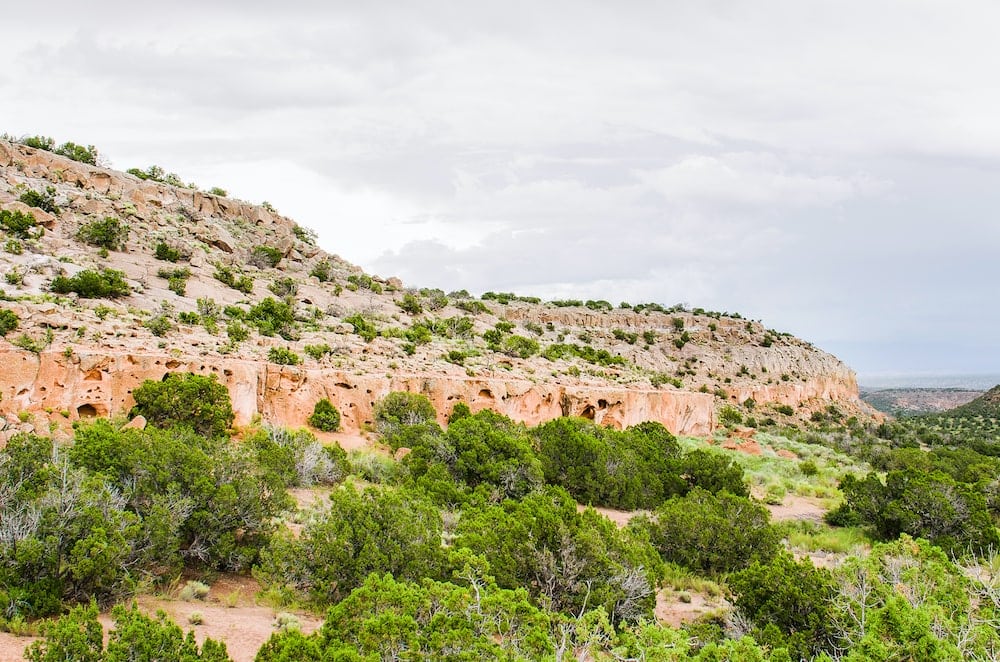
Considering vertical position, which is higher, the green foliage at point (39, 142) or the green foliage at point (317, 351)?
the green foliage at point (39, 142)

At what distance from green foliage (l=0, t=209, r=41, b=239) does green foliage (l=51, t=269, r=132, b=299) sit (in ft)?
19.9

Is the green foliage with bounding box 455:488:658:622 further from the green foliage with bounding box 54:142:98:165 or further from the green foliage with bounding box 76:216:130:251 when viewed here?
the green foliage with bounding box 54:142:98:165

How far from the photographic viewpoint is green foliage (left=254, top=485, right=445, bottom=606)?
7.98 m

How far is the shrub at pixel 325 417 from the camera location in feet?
62.7

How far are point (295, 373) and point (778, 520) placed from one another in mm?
14171

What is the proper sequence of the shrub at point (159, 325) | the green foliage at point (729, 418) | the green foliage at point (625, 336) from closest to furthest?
the shrub at point (159, 325)
the green foliage at point (729, 418)
the green foliage at point (625, 336)

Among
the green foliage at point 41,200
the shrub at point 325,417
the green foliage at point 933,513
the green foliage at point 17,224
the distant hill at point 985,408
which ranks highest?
the green foliage at point 41,200

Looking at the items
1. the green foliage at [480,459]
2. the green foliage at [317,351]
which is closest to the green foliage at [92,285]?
the green foliage at [317,351]

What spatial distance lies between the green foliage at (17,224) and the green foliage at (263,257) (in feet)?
38.9

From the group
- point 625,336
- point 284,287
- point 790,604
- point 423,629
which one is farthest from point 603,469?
point 625,336

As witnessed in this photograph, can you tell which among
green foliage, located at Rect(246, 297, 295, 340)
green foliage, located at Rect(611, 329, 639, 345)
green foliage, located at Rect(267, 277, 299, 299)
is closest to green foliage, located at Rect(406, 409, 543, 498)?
green foliage, located at Rect(246, 297, 295, 340)

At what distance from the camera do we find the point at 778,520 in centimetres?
1593

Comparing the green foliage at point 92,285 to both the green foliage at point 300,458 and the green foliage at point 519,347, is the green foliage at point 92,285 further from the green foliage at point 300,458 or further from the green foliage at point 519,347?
the green foliage at point 519,347

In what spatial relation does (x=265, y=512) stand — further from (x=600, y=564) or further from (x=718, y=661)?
(x=718, y=661)
